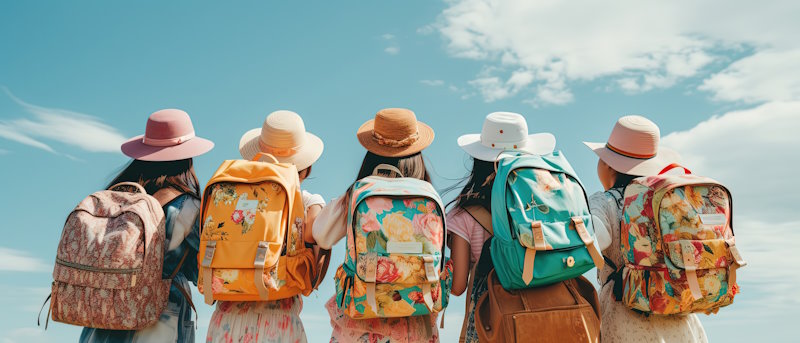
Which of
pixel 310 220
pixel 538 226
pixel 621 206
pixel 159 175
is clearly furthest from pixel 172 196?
pixel 621 206

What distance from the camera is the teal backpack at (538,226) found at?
4586 mm

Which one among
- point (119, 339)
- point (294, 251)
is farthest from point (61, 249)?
point (294, 251)

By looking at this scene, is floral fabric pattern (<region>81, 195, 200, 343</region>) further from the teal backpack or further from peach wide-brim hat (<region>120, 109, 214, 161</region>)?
the teal backpack

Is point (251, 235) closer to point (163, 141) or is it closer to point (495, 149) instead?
point (163, 141)

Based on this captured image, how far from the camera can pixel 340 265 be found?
4.88 m

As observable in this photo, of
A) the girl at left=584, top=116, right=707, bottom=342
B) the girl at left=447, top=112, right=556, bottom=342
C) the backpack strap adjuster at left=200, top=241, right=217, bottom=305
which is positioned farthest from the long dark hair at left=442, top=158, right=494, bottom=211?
the backpack strap adjuster at left=200, top=241, right=217, bottom=305

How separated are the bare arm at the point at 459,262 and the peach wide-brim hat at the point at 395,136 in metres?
0.80

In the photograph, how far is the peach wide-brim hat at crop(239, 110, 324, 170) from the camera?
19.5ft

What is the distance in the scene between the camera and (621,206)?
5.41m

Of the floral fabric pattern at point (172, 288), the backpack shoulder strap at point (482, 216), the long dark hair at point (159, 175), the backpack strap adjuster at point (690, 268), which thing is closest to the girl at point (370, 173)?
the backpack shoulder strap at point (482, 216)

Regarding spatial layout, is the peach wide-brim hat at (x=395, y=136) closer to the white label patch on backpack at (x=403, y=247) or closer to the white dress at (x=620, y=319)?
the white label patch on backpack at (x=403, y=247)

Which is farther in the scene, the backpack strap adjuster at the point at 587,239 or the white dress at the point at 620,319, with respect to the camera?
the white dress at the point at 620,319

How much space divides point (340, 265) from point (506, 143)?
6.01 feet

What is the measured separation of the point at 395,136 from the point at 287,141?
1139mm
